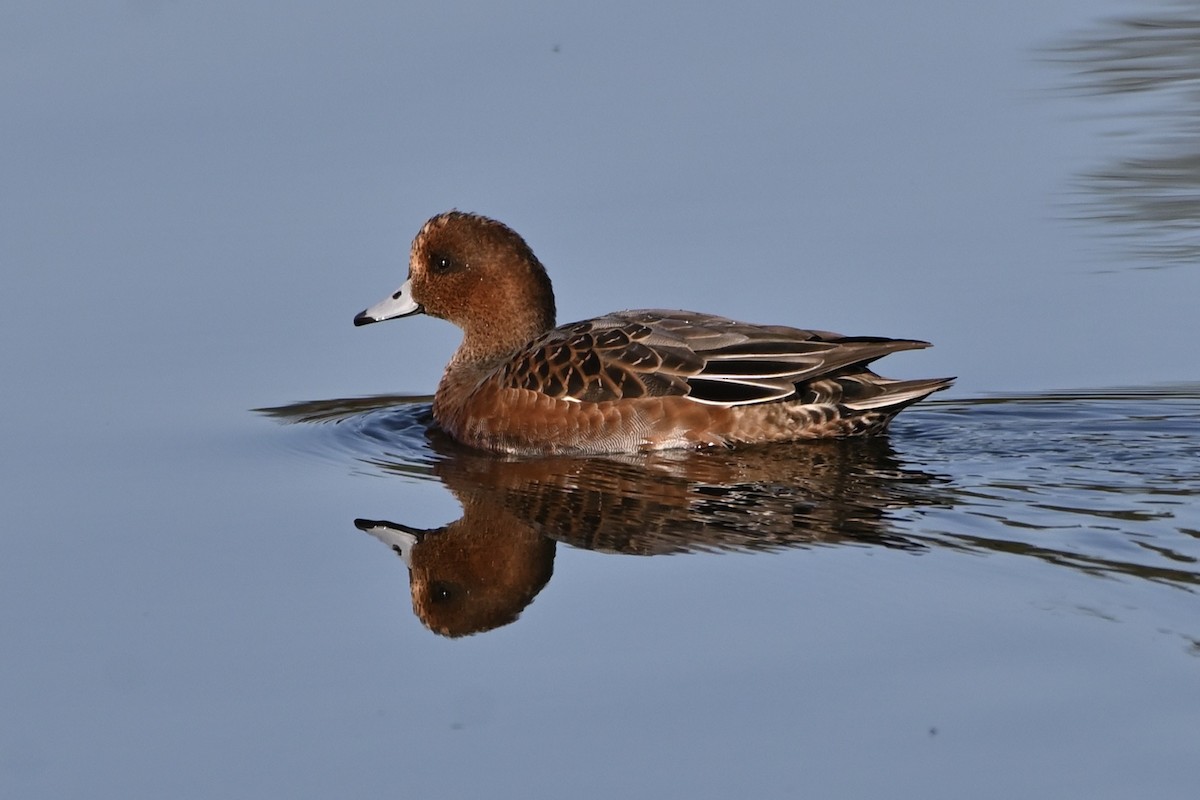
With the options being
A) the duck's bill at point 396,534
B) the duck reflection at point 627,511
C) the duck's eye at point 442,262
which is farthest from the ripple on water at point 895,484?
the duck's eye at point 442,262

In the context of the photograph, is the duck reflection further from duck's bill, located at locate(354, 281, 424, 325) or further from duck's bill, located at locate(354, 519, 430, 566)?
duck's bill, located at locate(354, 281, 424, 325)


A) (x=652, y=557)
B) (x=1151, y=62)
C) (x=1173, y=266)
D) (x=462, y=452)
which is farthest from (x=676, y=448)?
(x=1151, y=62)

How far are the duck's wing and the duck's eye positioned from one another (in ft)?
3.95

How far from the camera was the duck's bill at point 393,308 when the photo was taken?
1036 centimetres

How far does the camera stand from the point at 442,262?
10453mm

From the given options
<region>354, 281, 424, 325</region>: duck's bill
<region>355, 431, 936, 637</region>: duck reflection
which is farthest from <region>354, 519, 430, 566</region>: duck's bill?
<region>354, 281, 424, 325</region>: duck's bill

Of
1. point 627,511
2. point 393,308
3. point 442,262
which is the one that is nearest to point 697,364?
point 627,511

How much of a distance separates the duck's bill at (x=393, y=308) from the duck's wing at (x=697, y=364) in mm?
1290

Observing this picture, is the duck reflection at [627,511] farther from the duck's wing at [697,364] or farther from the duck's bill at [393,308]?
the duck's bill at [393,308]

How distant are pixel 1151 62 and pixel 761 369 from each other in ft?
17.3

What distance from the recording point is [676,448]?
30.8ft

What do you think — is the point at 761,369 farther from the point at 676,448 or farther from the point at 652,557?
the point at 652,557

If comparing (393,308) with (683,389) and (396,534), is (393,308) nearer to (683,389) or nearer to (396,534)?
(683,389)

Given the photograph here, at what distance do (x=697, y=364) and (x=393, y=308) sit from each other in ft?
6.32
